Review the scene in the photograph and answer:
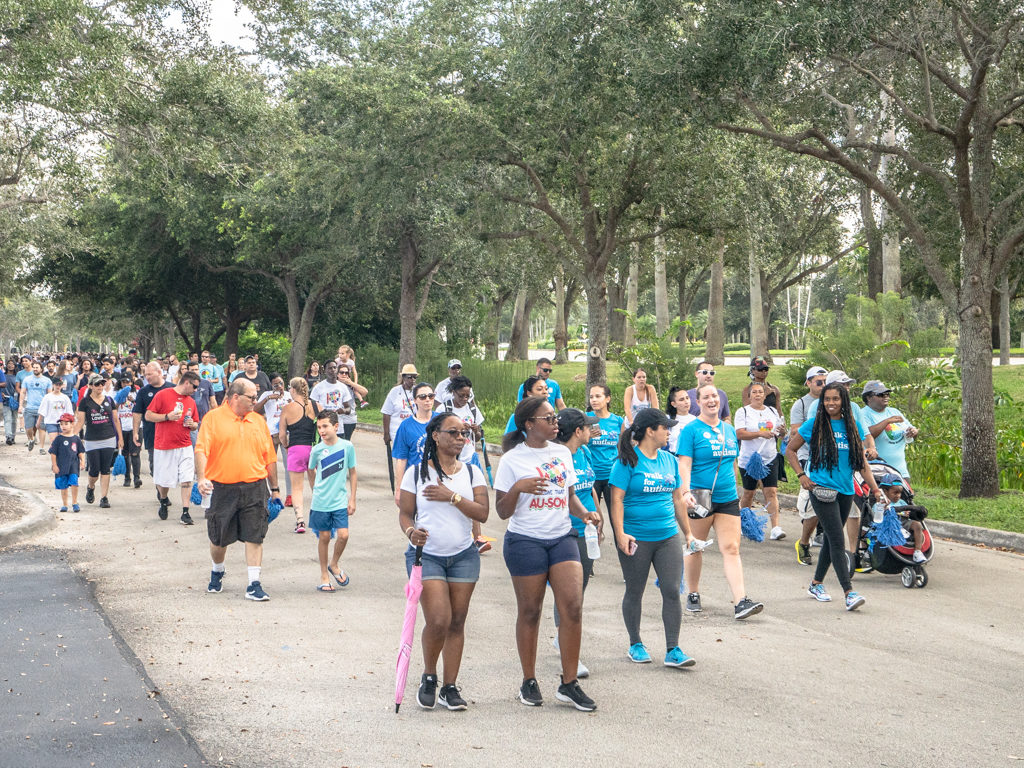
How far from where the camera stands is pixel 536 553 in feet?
19.2

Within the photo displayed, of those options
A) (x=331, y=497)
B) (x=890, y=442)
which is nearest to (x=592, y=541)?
(x=331, y=497)

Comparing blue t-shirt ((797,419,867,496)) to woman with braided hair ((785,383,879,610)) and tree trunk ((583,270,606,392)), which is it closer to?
woman with braided hair ((785,383,879,610))

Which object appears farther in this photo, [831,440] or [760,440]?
[760,440]

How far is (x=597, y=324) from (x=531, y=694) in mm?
19300

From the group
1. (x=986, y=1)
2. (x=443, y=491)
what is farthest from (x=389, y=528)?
(x=986, y=1)

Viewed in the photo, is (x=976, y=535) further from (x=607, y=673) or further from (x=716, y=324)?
(x=716, y=324)

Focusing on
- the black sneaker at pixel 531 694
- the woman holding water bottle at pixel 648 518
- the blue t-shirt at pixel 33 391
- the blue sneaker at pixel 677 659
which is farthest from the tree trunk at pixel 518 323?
the black sneaker at pixel 531 694

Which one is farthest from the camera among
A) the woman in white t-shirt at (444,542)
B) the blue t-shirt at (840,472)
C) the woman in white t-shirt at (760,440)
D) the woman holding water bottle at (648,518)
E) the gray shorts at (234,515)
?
the woman in white t-shirt at (760,440)

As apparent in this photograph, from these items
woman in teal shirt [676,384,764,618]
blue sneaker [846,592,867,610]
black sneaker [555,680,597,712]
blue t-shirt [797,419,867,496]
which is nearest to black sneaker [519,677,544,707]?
black sneaker [555,680,597,712]

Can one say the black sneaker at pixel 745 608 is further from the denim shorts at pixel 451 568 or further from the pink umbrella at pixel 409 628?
the pink umbrella at pixel 409 628

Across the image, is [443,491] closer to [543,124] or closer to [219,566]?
[219,566]

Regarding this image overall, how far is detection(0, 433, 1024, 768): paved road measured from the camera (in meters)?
5.26

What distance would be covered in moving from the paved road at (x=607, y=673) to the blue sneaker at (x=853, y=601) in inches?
5.0

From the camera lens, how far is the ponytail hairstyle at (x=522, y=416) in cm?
596
